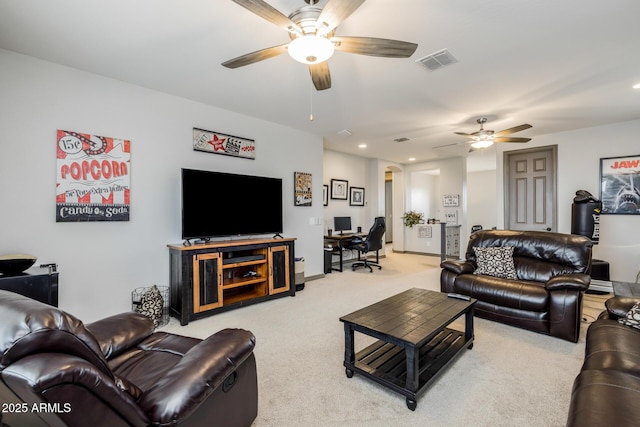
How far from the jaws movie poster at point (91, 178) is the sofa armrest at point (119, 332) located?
164 cm

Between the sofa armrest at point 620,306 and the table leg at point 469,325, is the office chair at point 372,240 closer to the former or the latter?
the table leg at point 469,325

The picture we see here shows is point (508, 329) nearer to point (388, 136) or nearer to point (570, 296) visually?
point (570, 296)

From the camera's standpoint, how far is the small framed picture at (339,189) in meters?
6.62

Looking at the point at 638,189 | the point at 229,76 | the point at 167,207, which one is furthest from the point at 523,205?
the point at 167,207

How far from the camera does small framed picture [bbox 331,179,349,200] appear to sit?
6.62 m

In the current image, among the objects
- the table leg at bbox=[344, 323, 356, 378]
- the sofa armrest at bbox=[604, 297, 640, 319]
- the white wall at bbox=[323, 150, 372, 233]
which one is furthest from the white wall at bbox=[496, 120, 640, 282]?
the table leg at bbox=[344, 323, 356, 378]

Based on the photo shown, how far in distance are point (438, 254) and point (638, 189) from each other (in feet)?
13.5

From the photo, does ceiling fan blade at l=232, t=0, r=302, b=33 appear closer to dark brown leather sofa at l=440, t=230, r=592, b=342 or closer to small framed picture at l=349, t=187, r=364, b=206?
dark brown leather sofa at l=440, t=230, r=592, b=342

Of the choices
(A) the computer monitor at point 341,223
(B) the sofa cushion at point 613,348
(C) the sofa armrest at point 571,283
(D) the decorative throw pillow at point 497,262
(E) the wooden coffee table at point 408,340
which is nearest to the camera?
(B) the sofa cushion at point 613,348

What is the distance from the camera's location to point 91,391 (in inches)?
32.7

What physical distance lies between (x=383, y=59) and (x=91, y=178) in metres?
3.12

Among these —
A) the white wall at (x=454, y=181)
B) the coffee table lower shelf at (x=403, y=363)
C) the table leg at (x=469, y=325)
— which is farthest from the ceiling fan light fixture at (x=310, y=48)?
the white wall at (x=454, y=181)

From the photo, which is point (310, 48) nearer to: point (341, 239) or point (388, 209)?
point (341, 239)

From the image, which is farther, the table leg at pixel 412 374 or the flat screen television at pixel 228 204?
the flat screen television at pixel 228 204
